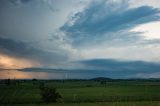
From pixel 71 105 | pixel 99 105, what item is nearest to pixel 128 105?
pixel 99 105

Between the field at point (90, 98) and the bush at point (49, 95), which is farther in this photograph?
the bush at point (49, 95)

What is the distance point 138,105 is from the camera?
51906mm

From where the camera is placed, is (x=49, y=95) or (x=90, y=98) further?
(x=90, y=98)

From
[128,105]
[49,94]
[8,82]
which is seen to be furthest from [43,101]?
[8,82]

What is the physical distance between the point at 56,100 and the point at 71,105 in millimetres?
12372

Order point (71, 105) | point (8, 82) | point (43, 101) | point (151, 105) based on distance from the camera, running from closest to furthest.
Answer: point (151, 105)
point (71, 105)
point (43, 101)
point (8, 82)

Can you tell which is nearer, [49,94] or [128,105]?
[128,105]

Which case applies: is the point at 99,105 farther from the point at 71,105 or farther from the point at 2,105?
the point at 2,105

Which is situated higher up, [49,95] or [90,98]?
[49,95]

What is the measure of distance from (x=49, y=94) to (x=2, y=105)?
12.4 meters

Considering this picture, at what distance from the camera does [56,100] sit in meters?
66.6

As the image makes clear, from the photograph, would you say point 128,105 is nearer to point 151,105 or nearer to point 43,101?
point 151,105

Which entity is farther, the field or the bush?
the bush

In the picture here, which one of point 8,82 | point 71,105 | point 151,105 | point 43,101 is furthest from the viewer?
point 8,82
